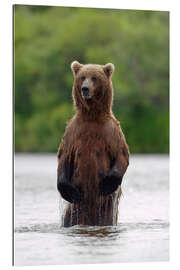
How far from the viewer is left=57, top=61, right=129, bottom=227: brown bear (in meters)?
9.68

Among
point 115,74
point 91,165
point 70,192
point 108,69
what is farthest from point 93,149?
point 115,74

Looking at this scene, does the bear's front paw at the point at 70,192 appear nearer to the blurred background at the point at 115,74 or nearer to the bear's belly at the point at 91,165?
the bear's belly at the point at 91,165

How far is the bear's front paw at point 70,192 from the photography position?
9.73 metres

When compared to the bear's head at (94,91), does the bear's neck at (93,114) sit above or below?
below

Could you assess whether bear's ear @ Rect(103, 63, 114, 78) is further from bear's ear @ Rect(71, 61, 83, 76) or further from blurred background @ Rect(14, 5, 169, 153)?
blurred background @ Rect(14, 5, 169, 153)

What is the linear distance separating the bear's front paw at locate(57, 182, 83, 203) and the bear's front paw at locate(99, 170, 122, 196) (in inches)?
10.2

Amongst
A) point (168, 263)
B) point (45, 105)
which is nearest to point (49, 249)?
point (168, 263)

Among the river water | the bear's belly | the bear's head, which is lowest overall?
the river water

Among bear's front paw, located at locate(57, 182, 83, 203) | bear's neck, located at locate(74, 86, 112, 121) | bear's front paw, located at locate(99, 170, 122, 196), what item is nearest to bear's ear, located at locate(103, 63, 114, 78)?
bear's neck, located at locate(74, 86, 112, 121)

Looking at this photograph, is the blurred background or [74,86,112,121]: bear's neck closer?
[74,86,112,121]: bear's neck

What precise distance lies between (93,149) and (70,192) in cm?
56

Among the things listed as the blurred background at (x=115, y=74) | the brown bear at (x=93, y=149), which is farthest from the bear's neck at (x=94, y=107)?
the blurred background at (x=115, y=74)

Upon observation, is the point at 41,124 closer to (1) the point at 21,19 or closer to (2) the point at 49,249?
(1) the point at 21,19

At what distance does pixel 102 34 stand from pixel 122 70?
3.16ft
